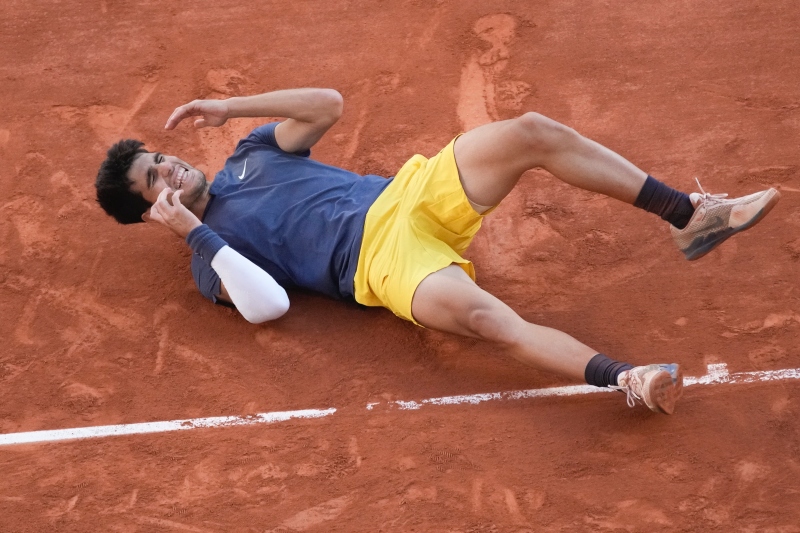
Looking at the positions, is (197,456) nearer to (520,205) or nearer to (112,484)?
(112,484)

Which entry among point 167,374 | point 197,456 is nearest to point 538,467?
point 197,456

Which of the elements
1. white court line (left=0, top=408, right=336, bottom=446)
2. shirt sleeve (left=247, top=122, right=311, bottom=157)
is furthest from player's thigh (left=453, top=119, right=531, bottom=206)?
white court line (left=0, top=408, right=336, bottom=446)

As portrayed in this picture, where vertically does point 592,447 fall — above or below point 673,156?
below

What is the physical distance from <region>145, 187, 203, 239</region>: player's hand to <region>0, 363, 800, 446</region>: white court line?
0.98 m

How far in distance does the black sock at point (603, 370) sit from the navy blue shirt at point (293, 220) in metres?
1.30

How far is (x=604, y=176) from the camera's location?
432 cm

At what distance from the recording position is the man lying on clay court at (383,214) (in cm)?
423

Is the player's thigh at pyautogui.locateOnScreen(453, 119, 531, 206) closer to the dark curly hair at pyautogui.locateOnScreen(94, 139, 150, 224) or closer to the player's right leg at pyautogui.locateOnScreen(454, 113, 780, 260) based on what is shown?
the player's right leg at pyautogui.locateOnScreen(454, 113, 780, 260)

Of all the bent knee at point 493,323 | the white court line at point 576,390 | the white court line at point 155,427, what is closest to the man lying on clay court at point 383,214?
the bent knee at point 493,323

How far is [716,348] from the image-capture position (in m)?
4.48

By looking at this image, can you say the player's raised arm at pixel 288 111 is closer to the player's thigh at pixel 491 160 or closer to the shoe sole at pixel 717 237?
the player's thigh at pixel 491 160

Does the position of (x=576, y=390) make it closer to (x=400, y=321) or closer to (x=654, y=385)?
(x=654, y=385)

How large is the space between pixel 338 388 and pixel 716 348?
187cm

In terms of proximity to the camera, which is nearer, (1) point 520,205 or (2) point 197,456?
(2) point 197,456
